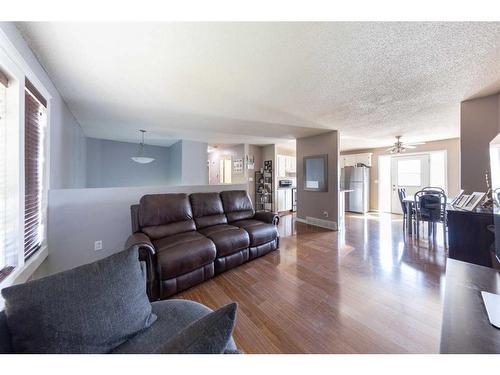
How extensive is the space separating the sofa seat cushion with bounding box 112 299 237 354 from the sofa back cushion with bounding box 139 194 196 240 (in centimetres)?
138

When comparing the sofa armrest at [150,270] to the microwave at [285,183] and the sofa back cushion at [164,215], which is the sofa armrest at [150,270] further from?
the microwave at [285,183]

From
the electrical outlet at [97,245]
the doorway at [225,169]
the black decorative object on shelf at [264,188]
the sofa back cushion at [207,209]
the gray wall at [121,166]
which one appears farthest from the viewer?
the doorway at [225,169]

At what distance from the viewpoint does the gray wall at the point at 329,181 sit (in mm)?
4273

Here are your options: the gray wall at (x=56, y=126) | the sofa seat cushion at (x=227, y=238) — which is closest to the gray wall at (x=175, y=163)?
the gray wall at (x=56, y=126)

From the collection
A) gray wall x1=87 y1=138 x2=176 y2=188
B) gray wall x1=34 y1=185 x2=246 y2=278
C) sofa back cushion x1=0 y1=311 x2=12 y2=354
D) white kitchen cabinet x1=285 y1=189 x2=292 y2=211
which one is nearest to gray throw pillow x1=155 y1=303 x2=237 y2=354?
sofa back cushion x1=0 y1=311 x2=12 y2=354

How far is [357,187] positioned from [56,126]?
23.7 feet

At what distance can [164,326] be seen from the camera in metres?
0.98

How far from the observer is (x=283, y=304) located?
1.74 m

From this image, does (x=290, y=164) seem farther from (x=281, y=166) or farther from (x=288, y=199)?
(x=288, y=199)

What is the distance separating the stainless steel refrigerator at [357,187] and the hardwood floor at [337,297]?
300 cm

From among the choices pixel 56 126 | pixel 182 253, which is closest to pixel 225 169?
pixel 56 126

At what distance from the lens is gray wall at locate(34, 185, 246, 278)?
2.23 meters
